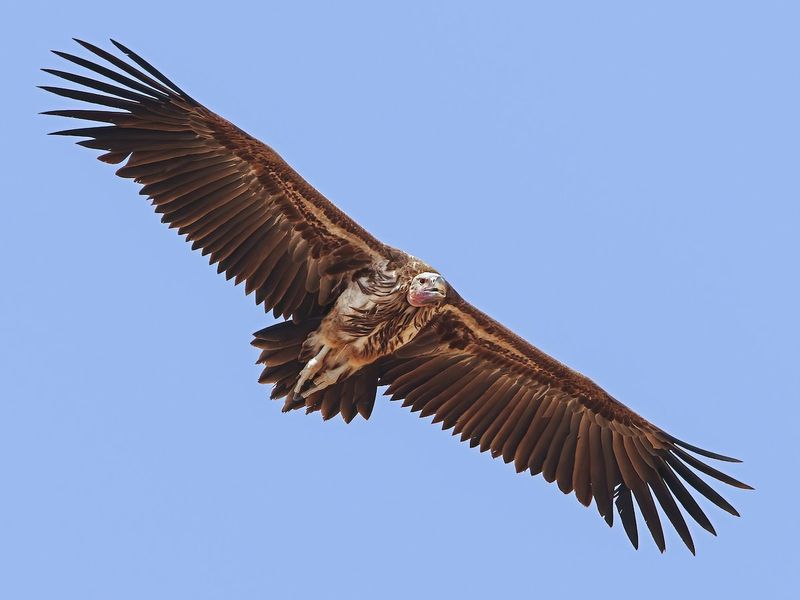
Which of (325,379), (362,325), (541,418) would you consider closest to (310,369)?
(325,379)

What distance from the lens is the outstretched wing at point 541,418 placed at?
20.8 meters

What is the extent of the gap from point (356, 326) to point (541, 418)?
3.06 m

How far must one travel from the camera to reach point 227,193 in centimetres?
1930

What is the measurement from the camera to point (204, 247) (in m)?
19.3

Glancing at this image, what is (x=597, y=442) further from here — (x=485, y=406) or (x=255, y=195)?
(x=255, y=195)

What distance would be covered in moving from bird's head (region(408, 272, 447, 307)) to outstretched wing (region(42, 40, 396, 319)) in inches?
19.6

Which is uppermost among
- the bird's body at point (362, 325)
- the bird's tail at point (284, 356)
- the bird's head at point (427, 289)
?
the bird's head at point (427, 289)

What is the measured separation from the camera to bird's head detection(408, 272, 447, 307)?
62.5 feet

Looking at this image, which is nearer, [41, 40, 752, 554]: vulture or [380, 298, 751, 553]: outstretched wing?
[41, 40, 752, 554]: vulture

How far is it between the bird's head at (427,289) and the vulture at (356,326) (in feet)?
0.06

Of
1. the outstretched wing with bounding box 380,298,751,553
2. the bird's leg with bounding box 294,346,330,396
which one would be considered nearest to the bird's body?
the bird's leg with bounding box 294,346,330,396

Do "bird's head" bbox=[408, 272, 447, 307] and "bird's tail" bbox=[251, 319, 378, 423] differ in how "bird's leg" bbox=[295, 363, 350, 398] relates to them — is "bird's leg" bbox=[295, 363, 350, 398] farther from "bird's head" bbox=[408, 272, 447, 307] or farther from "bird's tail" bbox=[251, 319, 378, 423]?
"bird's head" bbox=[408, 272, 447, 307]

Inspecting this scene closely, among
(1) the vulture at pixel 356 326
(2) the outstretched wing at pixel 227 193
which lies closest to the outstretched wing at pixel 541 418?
(1) the vulture at pixel 356 326

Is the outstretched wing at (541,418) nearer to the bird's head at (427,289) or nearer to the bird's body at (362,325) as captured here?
the bird's body at (362,325)
